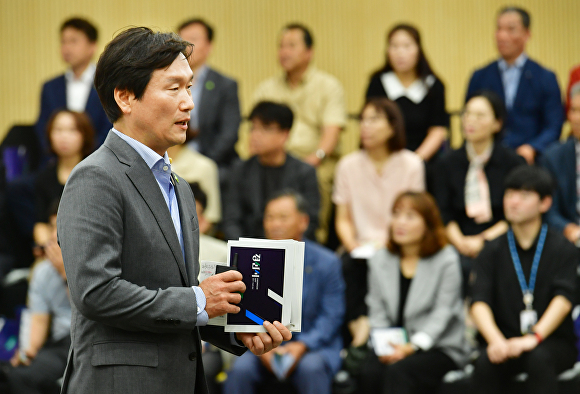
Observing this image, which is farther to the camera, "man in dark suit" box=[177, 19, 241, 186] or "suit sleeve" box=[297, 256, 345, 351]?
"man in dark suit" box=[177, 19, 241, 186]

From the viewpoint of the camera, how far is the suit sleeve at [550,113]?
15.5ft

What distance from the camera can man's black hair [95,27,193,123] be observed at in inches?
63.9

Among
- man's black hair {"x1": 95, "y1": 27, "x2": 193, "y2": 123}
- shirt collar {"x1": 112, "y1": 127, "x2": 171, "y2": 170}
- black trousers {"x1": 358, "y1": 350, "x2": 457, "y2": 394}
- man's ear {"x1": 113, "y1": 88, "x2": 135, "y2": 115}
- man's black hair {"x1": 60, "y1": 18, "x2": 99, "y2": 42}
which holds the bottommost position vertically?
black trousers {"x1": 358, "y1": 350, "x2": 457, "y2": 394}

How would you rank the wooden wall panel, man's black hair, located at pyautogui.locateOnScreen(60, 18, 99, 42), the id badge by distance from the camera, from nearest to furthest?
the id badge, man's black hair, located at pyautogui.locateOnScreen(60, 18, 99, 42), the wooden wall panel

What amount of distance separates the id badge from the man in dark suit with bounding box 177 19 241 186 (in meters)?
2.21

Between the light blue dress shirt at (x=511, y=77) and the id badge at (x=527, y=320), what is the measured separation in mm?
1886

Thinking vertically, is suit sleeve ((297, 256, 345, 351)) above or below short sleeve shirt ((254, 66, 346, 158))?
below

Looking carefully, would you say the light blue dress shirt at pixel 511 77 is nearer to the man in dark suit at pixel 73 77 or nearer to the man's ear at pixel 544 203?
the man's ear at pixel 544 203

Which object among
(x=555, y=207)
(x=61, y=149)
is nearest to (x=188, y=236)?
(x=61, y=149)

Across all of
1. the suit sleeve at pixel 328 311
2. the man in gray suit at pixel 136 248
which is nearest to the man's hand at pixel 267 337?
the man in gray suit at pixel 136 248

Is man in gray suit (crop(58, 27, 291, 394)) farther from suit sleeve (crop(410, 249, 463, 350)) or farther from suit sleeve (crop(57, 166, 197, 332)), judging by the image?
suit sleeve (crop(410, 249, 463, 350))

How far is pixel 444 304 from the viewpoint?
368 cm

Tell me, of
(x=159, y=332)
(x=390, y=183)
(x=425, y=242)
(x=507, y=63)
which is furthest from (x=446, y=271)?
(x=159, y=332)

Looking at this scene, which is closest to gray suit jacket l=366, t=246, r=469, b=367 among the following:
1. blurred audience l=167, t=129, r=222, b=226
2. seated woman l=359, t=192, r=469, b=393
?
seated woman l=359, t=192, r=469, b=393
